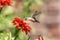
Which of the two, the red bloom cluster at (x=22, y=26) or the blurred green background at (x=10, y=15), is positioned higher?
the blurred green background at (x=10, y=15)

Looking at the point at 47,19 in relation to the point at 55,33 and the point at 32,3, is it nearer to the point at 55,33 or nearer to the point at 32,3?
the point at 55,33

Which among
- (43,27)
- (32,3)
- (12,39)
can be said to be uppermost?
(43,27)

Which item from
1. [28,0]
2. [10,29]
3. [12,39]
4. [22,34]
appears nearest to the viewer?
[12,39]

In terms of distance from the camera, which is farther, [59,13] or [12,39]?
[59,13]

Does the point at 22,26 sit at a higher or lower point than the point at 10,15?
lower

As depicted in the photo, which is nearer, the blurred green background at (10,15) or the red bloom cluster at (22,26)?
the red bloom cluster at (22,26)

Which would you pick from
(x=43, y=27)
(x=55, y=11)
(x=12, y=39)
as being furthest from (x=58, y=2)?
(x=12, y=39)

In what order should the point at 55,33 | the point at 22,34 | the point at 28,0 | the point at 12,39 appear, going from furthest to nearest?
1. the point at 55,33
2. the point at 28,0
3. the point at 22,34
4. the point at 12,39

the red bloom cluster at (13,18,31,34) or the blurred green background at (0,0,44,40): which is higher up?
the blurred green background at (0,0,44,40)

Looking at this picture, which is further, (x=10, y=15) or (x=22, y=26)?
(x=10, y=15)

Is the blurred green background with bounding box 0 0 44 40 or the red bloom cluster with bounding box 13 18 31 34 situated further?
the blurred green background with bounding box 0 0 44 40

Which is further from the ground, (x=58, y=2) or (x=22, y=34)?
(x=58, y=2)
